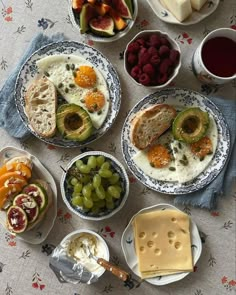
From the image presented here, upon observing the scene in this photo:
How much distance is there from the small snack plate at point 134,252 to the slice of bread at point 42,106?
42cm

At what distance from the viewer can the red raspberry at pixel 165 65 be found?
1469mm

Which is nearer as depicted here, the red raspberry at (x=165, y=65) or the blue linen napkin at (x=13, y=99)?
the red raspberry at (x=165, y=65)

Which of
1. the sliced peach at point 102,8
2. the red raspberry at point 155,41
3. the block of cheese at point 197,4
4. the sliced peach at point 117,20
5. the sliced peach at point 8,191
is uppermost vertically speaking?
the sliced peach at point 102,8

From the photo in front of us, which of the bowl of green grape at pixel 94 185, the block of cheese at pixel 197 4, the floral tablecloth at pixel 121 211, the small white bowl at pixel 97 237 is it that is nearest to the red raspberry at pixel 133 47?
the floral tablecloth at pixel 121 211

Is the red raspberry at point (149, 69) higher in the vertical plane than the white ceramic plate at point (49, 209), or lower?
higher

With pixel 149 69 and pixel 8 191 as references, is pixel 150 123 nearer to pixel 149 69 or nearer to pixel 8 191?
pixel 149 69

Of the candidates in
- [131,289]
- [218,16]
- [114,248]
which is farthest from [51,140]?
[218,16]

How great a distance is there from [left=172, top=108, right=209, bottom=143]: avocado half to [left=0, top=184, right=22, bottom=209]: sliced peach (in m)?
0.55

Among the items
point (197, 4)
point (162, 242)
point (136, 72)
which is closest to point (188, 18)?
point (197, 4)

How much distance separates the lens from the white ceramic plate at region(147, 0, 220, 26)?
153 cm

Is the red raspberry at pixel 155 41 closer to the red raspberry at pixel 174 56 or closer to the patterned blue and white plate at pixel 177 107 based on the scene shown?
the red raspberry at pixel 174 56

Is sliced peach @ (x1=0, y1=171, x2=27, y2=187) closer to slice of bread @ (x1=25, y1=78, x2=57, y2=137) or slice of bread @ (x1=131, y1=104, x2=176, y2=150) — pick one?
slice of bread @ (x1=25, y1=78, x2=57, y2=137)

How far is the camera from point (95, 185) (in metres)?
1.43

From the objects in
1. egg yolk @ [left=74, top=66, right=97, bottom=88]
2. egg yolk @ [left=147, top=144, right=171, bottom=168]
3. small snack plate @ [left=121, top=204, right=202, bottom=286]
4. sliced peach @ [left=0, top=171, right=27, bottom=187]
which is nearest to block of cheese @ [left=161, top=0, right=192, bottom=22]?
egg yolk @ [left=74, top=66, right=97, bottom=88]
